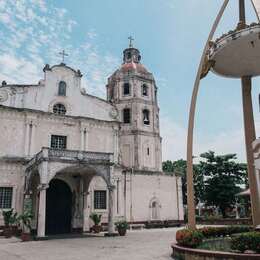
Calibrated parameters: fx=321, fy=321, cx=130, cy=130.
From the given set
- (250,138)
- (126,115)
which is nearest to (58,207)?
(126,115)

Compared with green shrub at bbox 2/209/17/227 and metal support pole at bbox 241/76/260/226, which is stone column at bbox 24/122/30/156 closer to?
green shrub at bbox 2/209/17/227

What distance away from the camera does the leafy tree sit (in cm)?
3900

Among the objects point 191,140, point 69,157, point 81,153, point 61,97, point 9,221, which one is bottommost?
point 9,221

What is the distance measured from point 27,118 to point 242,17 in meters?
17.8

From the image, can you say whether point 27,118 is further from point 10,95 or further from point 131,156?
point 131,156

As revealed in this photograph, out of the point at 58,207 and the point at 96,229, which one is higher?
the point at 58,207

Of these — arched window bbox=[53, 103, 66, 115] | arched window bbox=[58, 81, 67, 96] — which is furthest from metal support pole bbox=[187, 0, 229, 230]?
arched window bbox=[58, 81, 67, 96]

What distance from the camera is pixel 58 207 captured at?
26141 millimetres

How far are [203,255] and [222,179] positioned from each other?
104ft

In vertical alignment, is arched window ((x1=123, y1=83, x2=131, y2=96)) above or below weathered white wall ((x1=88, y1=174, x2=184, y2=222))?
above

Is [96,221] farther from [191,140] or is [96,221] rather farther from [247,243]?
[247,243]

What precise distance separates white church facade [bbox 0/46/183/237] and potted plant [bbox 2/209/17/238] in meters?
1.27

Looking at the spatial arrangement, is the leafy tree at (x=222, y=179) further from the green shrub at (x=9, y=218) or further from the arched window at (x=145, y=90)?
the green shrub at (x=9, y=218)

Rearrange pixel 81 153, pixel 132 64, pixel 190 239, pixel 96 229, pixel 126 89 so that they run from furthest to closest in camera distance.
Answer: pixel 132 64
pixel 126 89
pixel 96 229
pixel 81 153
pixel 190 239
